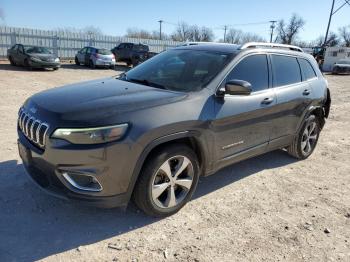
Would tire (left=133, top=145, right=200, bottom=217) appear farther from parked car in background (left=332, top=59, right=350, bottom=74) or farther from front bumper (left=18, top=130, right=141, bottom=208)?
parked car in background (left=332, top=59, right=350, bottom=74)

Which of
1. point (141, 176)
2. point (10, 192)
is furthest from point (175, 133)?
point (10, 192)

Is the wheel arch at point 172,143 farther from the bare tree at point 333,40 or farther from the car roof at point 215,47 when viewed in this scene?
the bare tree at point 333,40

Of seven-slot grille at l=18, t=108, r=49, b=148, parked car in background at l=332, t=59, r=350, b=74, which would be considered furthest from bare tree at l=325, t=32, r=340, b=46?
seven-slot grille at l=18, t=108, r=49, b=148

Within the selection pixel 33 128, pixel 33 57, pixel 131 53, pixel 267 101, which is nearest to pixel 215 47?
pixel 267 101

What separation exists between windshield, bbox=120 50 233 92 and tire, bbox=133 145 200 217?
778mm

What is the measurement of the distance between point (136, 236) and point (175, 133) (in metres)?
1.07

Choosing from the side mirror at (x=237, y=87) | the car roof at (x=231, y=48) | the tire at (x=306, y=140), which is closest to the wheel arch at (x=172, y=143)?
the side mirror at (x=237, y=87)

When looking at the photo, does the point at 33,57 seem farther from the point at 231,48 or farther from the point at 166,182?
the point at 166,182

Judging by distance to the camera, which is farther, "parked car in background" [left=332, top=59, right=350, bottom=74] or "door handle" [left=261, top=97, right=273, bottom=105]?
"parked car in background" [left=332, top=59, right=350, bottom=74]

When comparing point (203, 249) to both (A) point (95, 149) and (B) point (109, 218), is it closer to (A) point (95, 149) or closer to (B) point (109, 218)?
(B) point (109, 218)

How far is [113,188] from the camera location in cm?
314

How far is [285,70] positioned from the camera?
16.6 feet

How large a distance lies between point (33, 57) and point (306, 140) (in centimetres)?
1750

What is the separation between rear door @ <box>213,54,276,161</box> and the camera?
154 inches
